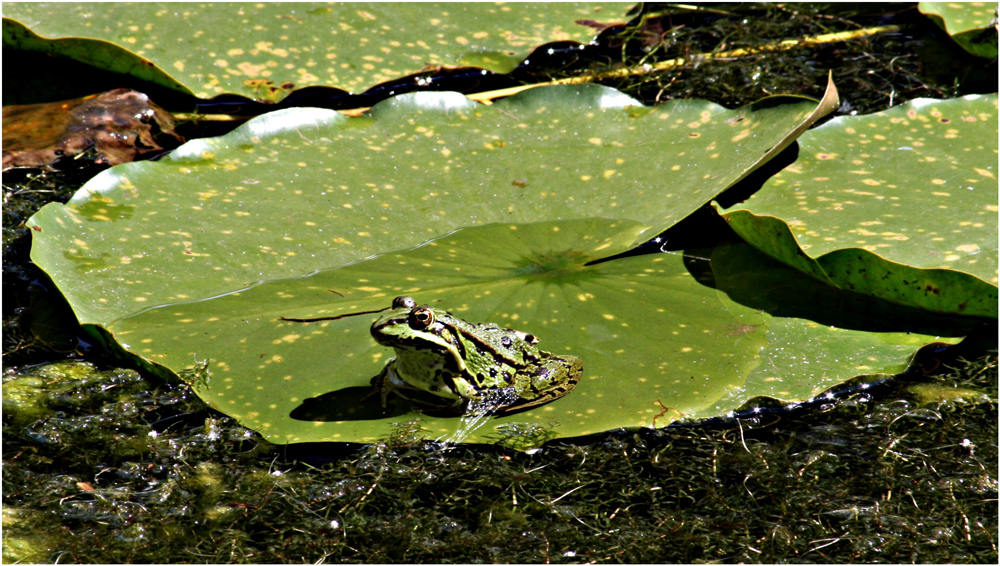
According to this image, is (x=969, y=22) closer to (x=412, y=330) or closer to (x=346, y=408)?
(x=412, y=330)

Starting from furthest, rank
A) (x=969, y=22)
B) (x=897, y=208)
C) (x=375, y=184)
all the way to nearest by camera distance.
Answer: (x=969, y=22), (x=375, y=184), (x=897, y=208)

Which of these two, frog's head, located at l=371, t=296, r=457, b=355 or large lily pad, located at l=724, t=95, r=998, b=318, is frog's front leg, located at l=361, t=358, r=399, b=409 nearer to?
frog's head, located at l=371, t=296, r=457, b=355

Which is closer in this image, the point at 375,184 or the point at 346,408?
the point at 346,408

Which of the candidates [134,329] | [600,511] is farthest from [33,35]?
[600,511]

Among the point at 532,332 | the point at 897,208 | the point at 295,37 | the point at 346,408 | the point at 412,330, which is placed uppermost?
the point at 295,37

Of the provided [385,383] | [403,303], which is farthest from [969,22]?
[385,383]

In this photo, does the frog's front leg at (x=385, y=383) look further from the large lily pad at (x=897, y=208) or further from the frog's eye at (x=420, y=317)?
the large lily pad at (x=897, y=208)
